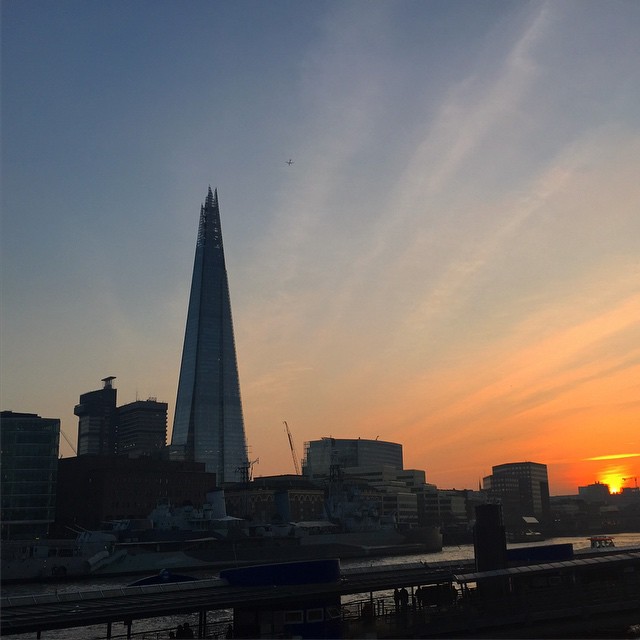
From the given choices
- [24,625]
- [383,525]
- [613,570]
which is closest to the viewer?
[24,625]

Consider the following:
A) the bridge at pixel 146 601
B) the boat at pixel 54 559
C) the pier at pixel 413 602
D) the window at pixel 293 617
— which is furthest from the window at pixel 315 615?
the boat at pixel 54 559

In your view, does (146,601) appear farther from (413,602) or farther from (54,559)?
(54,559)

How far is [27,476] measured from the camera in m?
150

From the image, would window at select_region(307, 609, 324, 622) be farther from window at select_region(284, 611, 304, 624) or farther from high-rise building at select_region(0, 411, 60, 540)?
high-rise building at select_region(0, 411, 60, 540)

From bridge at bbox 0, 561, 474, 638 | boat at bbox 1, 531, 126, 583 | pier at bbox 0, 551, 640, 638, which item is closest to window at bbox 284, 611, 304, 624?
pier at bbox 0, 551, 640, 638

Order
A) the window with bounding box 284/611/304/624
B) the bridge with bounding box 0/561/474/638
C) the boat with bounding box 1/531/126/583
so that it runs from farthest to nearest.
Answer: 1. the boat with bounding box 1/531/126/583
2. the window with bounding box 284/611/304/624
3. the bridge with bounding box 0/561/474/638

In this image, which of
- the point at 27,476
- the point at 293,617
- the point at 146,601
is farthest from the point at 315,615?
the point at 27,476

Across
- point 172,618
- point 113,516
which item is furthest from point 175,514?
point 172,618

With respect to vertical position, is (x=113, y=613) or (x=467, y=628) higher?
(x=113, y=613)

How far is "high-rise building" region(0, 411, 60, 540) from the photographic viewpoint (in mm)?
148500

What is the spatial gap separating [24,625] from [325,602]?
16.5 m

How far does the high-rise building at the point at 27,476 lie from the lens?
14850 cm

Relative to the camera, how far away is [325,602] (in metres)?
40.8

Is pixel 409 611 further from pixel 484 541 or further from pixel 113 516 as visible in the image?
pixel 113 516
